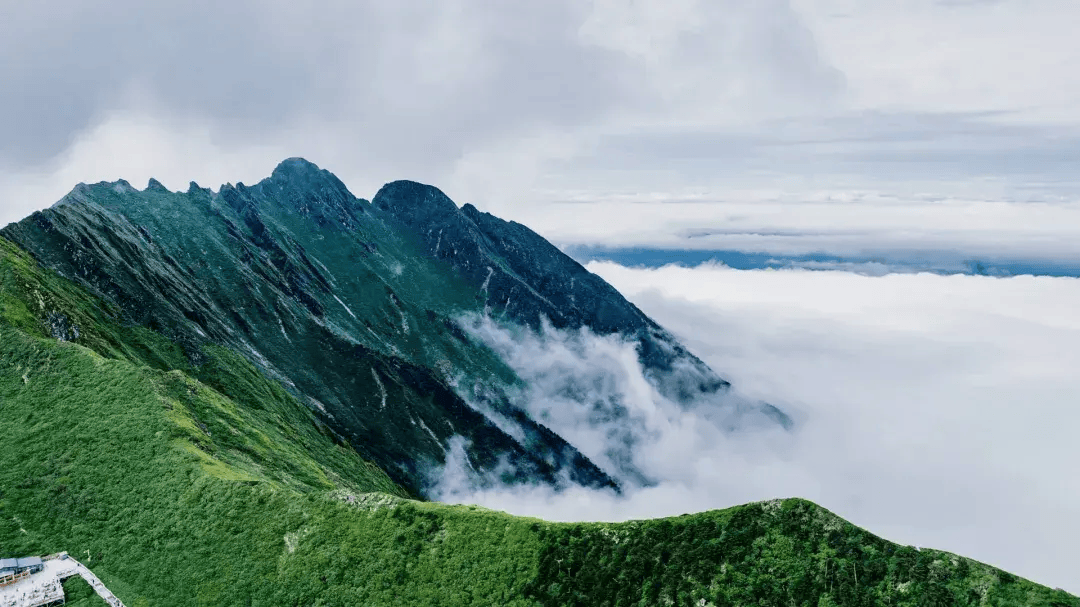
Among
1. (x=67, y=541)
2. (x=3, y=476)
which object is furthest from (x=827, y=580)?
(x=3, y=476)

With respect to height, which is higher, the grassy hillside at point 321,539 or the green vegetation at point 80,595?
the grassy hillside at point 321,539

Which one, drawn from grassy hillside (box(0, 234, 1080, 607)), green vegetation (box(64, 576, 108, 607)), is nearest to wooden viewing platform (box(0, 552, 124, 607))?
green vegetation (box(64, 576, 108, 607))

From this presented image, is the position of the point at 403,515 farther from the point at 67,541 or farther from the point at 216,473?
the point at 67,541

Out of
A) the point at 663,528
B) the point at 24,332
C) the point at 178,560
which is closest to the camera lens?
the point at 663,528

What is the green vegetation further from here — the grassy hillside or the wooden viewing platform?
the grassy hillside

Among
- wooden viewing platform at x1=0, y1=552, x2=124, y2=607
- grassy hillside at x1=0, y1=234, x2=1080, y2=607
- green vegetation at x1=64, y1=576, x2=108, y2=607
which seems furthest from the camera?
green vegetation at x1=64, y1=576, x2=108, y2=607

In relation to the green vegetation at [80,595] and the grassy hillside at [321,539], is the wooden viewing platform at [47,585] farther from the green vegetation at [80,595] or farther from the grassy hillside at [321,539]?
the grassy hillside at [321,539]

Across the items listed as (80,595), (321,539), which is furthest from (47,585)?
(321,539)

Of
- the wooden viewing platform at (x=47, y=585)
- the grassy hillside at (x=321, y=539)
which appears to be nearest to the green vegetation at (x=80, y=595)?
the wooden viewing platform at (x=47, y=585)
